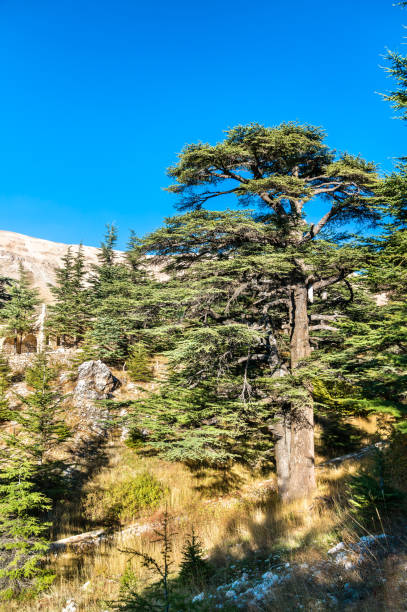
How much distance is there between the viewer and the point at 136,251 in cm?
983

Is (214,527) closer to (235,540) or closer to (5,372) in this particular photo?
(235,540)

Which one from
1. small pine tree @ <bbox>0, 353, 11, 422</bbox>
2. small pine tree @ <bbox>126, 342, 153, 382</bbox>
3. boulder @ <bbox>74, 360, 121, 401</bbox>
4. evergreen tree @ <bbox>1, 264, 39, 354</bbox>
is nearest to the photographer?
small pine tree @ <bbox>0, 353, 11, 422</bbox>

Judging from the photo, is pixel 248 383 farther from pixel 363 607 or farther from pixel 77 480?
pixel 77 480

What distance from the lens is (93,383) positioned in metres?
15.6

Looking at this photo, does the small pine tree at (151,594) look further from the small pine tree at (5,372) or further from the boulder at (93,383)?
the small pine tree at (5,372)

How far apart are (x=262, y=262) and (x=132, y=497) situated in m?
8.92

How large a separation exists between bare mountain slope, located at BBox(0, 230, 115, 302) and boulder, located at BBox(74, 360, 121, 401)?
66.3 meters

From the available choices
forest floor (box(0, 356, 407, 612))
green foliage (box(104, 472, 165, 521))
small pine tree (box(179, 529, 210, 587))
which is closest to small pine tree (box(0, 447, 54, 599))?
forest floor (box(0, 356, 407, 612))

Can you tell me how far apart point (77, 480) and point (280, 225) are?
11.4m

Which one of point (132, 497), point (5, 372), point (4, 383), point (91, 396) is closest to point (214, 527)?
point (132, 497)

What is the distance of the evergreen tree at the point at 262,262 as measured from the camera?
8320 mm

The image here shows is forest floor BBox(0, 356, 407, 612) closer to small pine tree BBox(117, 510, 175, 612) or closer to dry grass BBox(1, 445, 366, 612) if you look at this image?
dry grass BBox(1, 445, 366, 612)

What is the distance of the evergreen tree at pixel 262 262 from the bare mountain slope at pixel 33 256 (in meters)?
73.3

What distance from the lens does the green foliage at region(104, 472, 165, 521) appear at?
33.1 ft
